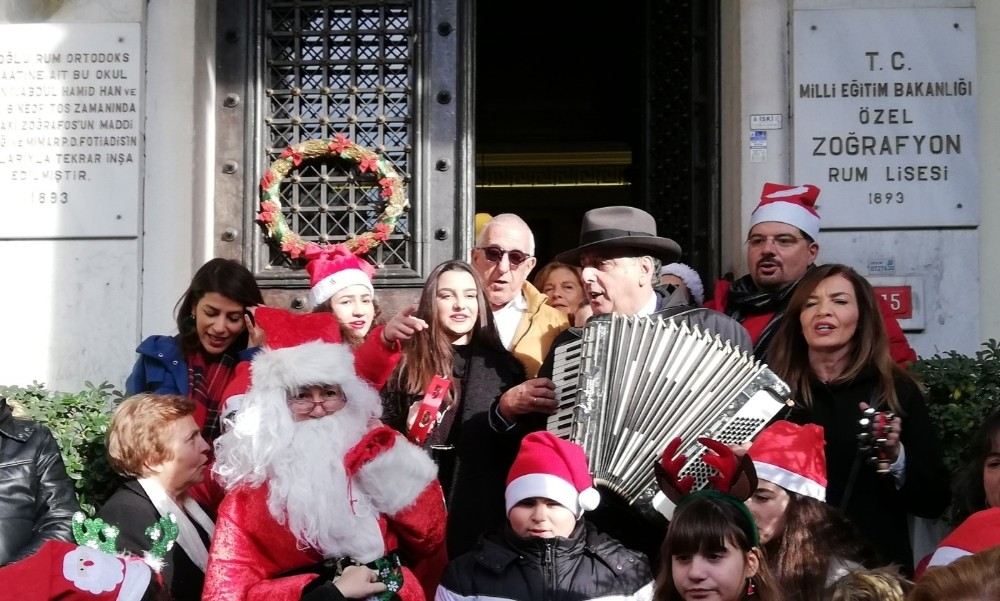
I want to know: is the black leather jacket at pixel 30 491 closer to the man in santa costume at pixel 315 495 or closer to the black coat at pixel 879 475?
the man in santa costume at pixel 315 495

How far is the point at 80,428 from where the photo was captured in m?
6.36

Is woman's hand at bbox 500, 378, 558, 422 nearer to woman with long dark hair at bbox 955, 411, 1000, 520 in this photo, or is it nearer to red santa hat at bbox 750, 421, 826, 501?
red santa hat at bbox 750, 421, 826, 501

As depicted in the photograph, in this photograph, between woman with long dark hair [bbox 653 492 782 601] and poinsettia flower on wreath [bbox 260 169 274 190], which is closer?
woman with long dark hair [bbox 653 492 782 601]

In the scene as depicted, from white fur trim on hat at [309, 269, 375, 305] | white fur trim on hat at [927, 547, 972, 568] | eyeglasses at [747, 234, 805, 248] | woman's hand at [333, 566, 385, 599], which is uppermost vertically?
eyeglasses at [747, 234, 805, 248]

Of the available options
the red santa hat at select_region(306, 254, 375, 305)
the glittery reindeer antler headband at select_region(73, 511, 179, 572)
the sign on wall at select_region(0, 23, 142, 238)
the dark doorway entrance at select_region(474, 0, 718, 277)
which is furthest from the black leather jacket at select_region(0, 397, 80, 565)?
the dark doorway entrance at select_region(474, 0, 718, 277)

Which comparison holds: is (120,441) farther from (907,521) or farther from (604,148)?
(604,148)

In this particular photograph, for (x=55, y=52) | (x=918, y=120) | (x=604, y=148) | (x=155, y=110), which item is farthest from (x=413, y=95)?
(x=604, y=148)

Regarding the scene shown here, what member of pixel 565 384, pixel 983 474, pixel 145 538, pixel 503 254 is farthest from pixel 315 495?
pixel 983 474

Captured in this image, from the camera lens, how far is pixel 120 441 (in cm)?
559

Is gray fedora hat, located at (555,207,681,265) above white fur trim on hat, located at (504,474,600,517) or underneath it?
above

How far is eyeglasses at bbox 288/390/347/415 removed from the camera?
507cm

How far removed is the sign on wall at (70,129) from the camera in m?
7.63

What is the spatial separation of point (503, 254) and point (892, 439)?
193 centimetres

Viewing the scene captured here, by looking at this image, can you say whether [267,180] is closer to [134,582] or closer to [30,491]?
[30,491]
